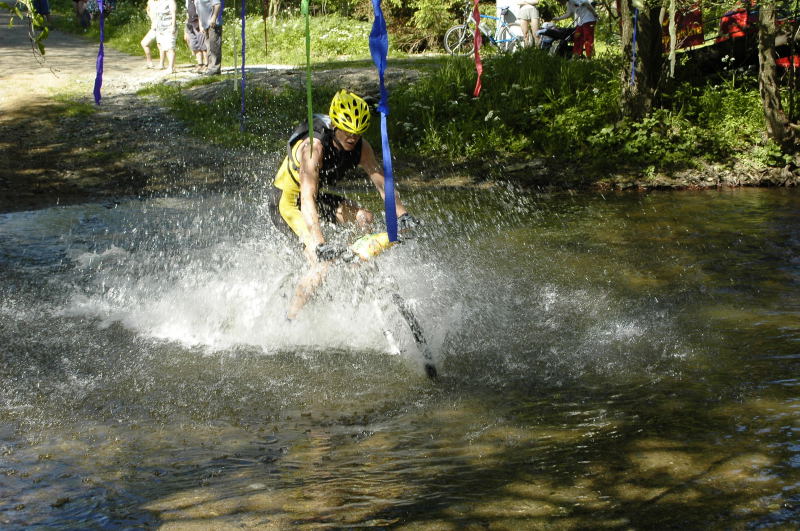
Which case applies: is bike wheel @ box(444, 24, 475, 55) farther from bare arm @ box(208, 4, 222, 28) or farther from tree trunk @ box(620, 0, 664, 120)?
tree trunk @ box(620, 0, 664, 120)

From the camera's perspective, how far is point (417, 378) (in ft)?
19.0

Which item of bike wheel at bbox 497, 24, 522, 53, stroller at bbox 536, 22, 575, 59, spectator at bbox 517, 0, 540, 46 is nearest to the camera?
stroller at bbox 536, 22, 575, 59

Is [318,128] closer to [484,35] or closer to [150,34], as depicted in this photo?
[484,35]

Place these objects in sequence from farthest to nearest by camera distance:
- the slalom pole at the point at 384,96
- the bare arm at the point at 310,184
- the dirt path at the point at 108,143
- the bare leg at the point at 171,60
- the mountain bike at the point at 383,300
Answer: the bare leg at the point at 171,60 < the dirt path at the point at 108,143 < the bare arm at the point at 310,184 < the mountain bike at the point at 383,300 < the slalom pole at the point at 384,96

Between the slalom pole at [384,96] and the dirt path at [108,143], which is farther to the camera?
the dirt path at [108,143]

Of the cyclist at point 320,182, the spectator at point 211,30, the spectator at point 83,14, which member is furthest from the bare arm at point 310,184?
the spectator at point 83,14

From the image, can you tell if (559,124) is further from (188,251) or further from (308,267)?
(308,267)

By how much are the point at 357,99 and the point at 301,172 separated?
721 mm

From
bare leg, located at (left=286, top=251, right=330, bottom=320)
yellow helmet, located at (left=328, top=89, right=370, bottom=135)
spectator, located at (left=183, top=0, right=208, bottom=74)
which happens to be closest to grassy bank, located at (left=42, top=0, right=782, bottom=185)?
spectator, located at (left=183, top=0, right=208, bottom=74)

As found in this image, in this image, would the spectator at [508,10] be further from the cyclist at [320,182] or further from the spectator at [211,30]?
the cyclist at [320,182]

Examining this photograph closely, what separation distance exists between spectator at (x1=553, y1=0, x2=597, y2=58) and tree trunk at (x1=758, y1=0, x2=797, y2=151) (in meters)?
4.51

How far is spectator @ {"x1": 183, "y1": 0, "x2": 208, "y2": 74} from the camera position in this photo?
687 inches

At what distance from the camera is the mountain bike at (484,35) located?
1783cm

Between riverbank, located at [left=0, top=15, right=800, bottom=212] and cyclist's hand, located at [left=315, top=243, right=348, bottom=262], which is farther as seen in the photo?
riverbank, located at [left=0, top=15, right=800, bottom=212]
